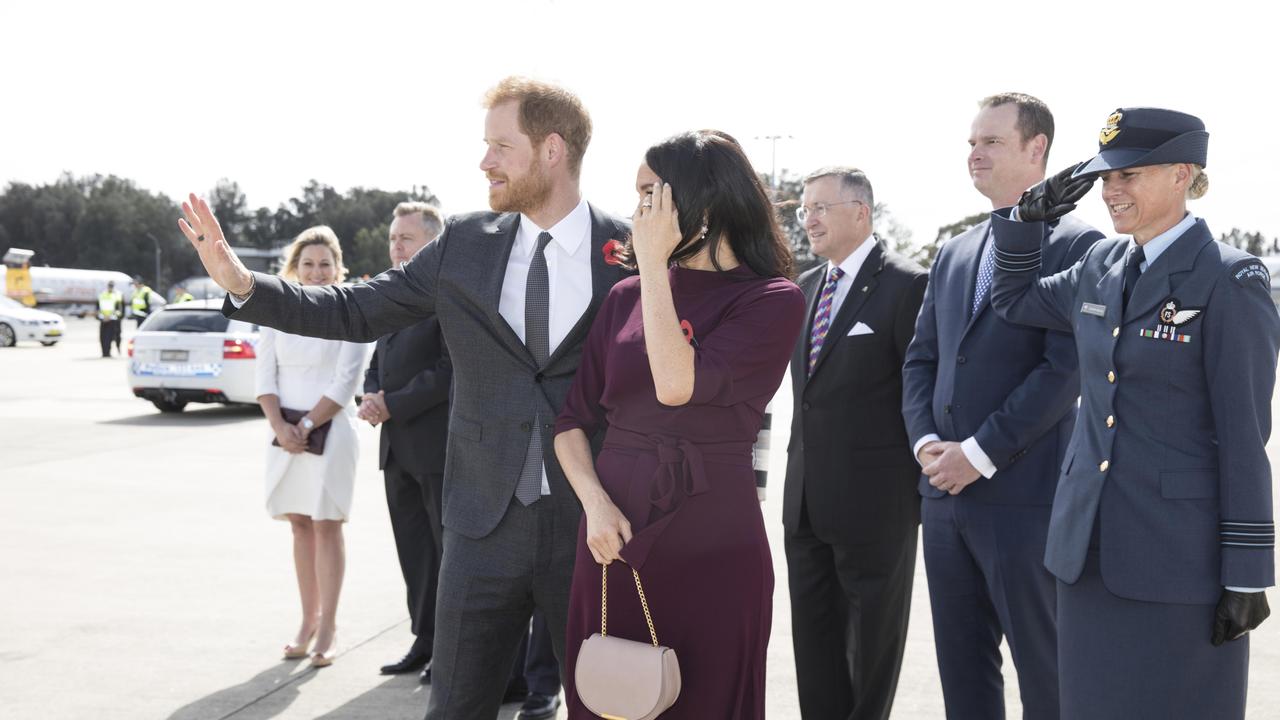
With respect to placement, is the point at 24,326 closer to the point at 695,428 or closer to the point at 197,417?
the point at 197,417

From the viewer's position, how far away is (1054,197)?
285cm

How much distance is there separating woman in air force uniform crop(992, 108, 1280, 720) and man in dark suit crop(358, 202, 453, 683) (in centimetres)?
282

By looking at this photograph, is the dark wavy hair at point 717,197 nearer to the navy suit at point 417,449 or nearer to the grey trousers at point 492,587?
the grey trousers at point 492,587

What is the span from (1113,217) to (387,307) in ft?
6.29

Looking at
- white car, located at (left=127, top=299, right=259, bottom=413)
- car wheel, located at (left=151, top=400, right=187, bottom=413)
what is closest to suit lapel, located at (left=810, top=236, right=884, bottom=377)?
white car, located at (left=127, top=299, right=259, bottom=413)

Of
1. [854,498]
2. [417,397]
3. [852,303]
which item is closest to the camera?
[854,498]

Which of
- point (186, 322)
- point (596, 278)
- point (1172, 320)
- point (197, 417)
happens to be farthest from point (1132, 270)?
point (186, 322)

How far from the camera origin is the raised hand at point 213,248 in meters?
2.71

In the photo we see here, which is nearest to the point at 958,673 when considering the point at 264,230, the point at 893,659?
the point at 893,659

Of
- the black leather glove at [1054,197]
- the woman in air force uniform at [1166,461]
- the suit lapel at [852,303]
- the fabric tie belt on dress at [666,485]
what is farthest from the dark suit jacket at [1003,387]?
the fabric tie belt on dress at [666,485]

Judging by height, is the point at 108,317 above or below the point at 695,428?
below

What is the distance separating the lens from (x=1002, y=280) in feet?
10.4

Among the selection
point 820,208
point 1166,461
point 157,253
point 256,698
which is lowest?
point 256,698

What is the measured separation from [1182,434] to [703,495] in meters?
1.09
